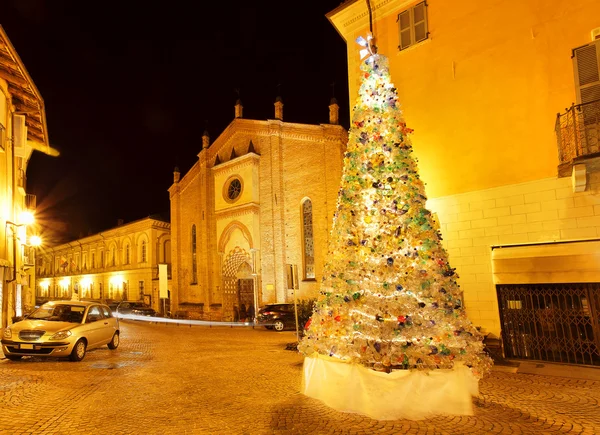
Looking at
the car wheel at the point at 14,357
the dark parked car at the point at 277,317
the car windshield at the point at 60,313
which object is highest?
the car windshield at the point at 60,313

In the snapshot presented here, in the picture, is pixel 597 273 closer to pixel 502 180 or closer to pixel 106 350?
pixel 502 180

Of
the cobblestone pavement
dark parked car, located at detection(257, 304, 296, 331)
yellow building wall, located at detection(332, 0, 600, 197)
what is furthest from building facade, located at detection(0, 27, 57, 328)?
yellow building wall, located at detection(332, 0, 600, 197)

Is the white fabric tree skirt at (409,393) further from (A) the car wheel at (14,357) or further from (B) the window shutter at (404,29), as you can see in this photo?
(B) the window shutter at (404,29)

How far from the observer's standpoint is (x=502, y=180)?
1003 centimetres

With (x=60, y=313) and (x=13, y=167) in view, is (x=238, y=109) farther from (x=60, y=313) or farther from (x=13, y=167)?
(x=60, y=313)

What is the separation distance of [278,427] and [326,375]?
117cm

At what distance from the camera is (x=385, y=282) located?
21.0 feet

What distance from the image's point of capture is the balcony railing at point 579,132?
337 inches

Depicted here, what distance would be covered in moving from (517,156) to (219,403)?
8378 mm

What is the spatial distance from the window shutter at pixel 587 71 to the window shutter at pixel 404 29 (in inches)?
171

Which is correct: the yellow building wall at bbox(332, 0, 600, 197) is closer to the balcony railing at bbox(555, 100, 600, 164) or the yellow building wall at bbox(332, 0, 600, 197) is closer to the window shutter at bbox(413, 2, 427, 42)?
→ the window shutter at bbox(413, 2, 427, 42)

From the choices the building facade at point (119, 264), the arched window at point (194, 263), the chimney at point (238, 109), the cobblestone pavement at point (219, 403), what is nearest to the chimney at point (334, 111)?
the chimney at point (238, 109)

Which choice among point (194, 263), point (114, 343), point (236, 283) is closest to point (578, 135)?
point (114, 343)

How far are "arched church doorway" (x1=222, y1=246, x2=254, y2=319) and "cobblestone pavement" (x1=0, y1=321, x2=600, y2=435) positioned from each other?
1689cm
